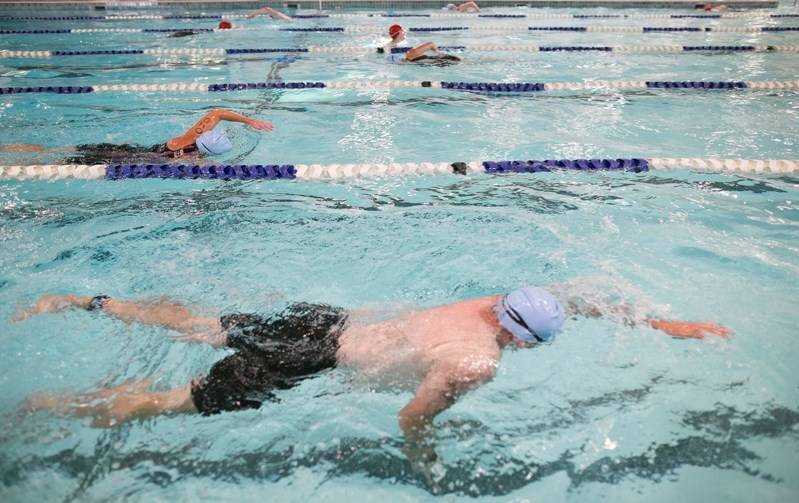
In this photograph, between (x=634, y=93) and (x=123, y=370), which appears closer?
(x=123, y=370)

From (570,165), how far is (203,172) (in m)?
3.27

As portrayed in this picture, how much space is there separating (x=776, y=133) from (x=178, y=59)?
361 inches

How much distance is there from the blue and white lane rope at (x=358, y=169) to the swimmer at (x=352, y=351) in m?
2.04

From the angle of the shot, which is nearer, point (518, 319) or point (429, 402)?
point (429, 402)

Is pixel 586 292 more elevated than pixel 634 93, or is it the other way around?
pixel 634 93

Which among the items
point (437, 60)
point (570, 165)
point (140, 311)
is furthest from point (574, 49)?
point (140, 311)

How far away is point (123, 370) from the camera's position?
254cm

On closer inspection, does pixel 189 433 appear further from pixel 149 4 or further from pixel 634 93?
pixel 149 4

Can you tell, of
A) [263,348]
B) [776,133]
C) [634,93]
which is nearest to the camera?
[263,348]

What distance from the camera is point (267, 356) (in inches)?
94.8

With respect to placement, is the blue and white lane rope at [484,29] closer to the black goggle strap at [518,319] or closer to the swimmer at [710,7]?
the swimmer at [710,7]

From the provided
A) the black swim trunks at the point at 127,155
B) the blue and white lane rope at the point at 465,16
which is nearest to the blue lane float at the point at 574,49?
the blue and white lane rope at the point at 465,16

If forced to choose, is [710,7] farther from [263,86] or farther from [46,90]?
[46,90]

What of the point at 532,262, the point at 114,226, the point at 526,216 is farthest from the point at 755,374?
the point at 114,226
